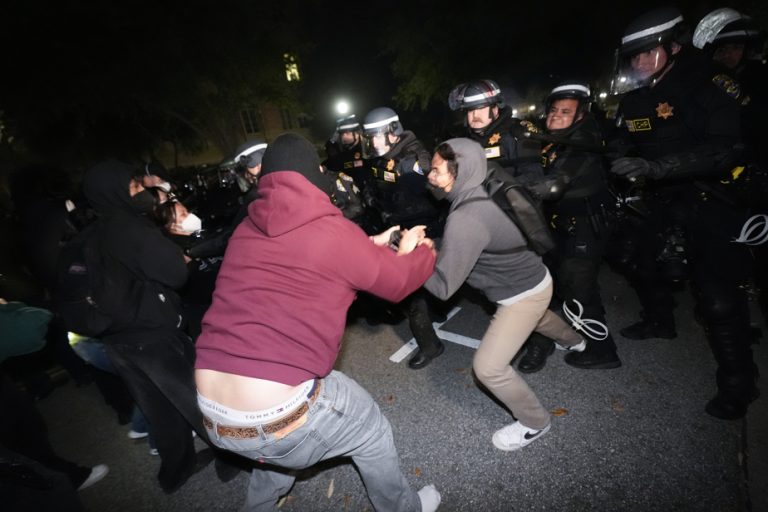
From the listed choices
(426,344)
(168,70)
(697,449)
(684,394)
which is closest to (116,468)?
(426,344)

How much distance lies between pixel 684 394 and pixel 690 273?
3.30 feet

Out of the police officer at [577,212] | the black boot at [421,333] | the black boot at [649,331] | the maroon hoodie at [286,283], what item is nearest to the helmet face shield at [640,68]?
the police officer at [577,212]

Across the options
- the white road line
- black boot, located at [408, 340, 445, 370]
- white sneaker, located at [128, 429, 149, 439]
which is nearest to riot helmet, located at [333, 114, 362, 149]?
the white road line

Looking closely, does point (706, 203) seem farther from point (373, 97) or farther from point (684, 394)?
point (373, 97)

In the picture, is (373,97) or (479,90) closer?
(479,90)

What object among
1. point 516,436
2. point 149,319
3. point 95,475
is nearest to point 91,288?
point 149,319

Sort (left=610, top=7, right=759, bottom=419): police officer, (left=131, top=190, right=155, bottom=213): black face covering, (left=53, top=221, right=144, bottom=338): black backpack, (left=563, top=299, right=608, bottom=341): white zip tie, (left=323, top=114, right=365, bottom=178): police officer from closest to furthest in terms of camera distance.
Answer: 1. (left=53, top=221, right=144, bottom=338): black backpack
2. (left=131, top=190, right=155, bottom=213): black face covering
3. (left=610, top=7, right=759, bottom=419): police officer
4. (left=563, top=299, right=608, bottom=341): white zip tie
5. (left=323, top=114, right=365, bottom=178): police officer

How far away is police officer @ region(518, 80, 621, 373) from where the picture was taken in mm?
3271

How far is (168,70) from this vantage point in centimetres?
1420

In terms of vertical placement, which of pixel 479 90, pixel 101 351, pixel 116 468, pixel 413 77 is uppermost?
pixel 413 77

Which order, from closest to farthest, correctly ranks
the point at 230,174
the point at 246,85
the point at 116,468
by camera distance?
the point at 116,468
the point at 230,174
the point at 246,85

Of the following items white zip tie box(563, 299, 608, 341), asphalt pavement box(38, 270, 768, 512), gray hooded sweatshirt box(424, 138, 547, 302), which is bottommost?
asphalt pavement box(38, 270, 768, 512)

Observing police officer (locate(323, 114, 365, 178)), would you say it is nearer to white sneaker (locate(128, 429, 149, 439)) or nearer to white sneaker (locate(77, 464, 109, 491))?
white sneaker (locate(128, 429, 149, 439))

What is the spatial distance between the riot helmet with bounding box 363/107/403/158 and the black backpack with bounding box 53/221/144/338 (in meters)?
3.01
